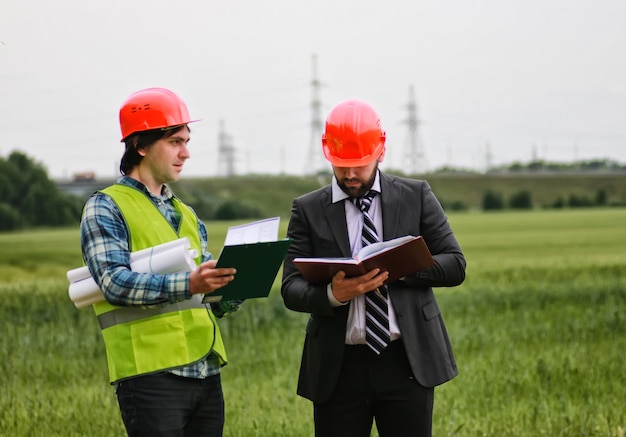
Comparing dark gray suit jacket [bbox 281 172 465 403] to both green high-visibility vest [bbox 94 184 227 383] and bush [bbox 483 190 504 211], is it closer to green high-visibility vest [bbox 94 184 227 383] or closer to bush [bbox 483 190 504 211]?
green high-visibility vest [bbox 94 184 227 383]

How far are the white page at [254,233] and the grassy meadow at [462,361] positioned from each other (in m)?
3.13

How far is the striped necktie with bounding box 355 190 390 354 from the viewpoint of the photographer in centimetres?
378

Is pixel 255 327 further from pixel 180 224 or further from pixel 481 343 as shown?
pixel 180 224

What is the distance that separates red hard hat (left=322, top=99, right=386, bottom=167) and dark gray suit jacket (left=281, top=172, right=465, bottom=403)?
188 millimetres

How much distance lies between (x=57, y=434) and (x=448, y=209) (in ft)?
176

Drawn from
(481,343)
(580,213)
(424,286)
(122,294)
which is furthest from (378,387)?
(580,213)

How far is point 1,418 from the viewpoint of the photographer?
672 cm

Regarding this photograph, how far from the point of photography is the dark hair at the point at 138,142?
366cm

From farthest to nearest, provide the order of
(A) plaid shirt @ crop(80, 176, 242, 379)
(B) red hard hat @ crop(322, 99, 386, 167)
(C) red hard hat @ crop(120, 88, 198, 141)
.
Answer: (B) red hard hat @ crop(322, 99, 386, 167) < (C) red hard hat @ crop(120, 88, 198, 141) < (A) plaid shirt @ crop(80, 176, 242, 379)

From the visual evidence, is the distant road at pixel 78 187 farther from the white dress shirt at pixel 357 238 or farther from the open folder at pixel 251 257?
the open folder at pixel 251 257

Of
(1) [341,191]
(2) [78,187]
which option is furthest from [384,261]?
(2) [78,187]

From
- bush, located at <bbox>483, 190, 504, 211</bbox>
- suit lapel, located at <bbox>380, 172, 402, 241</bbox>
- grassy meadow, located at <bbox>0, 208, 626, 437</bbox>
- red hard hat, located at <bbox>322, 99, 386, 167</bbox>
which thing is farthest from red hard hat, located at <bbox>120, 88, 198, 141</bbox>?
bush, located at <bbox>483, 190, 504, 211</bbox>

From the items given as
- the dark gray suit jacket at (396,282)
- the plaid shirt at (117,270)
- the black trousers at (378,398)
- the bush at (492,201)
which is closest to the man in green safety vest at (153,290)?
the plaid shirt at (117,270)

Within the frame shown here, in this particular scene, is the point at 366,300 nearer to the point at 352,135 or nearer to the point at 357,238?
the point at 357,238
